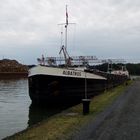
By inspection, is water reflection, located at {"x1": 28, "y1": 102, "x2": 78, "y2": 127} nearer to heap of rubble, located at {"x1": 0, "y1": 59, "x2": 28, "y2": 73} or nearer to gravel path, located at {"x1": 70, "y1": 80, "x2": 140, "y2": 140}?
gravel path, located at {"x1": 70, "y1": 80, "x2": 140, "y2": 140}

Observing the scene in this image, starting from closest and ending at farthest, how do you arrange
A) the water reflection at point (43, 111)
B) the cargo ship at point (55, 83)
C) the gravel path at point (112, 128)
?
the gravel path at point (112, 128) < the water reflection at point (43, 111) < the cargo ship at point (55, 83)

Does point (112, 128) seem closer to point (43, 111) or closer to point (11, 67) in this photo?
point (43, 111)

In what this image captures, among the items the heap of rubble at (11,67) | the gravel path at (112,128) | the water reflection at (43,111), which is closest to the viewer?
the gravel path at (112,128)

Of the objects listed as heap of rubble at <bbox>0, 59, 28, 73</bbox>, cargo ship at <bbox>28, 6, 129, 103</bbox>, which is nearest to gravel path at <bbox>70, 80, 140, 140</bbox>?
cargo ship at <bbox>28, 6, 129, 103</bbox>

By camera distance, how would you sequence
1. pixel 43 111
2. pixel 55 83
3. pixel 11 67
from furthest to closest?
pixel 11 67, pixel 55 83, pixel 43 111

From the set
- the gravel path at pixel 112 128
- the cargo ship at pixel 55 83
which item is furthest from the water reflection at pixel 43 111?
the gravel path at pixel 112 128

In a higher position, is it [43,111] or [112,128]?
[112,128]

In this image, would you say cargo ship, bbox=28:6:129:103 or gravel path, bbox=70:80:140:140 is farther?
cargo ship, bbox=28:6:129:103

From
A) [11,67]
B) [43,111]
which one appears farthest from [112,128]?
[11,67]

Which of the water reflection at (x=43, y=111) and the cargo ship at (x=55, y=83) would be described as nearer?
the water reflection at (x=43, y=111)

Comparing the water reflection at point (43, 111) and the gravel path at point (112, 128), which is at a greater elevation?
the gravel path at point (112, 128)

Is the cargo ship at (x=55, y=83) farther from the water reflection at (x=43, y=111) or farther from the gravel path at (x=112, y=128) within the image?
the gravel path at (x=112, y=128)

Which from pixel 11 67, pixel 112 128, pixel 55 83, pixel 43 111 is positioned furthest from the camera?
pixel 11 67

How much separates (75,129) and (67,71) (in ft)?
57.3
